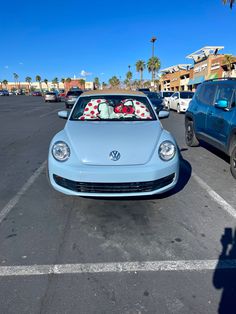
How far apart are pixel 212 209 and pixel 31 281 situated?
2559 millimetres

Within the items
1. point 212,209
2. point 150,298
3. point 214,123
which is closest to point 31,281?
point 150,298

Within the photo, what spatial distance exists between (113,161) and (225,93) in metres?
3.54

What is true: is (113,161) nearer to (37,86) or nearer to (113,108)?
(113,108)

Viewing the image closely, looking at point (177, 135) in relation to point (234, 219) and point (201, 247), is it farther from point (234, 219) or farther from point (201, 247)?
point (201, 247)

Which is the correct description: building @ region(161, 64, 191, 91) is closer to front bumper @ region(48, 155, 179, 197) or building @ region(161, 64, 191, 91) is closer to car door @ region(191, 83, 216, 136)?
car door @ region(191, 83, 216, 136)

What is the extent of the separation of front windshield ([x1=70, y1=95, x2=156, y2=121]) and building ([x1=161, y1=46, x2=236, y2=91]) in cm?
3073

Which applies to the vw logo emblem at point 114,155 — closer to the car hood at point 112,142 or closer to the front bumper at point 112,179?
the car hood at point 112,142

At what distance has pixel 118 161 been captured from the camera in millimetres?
3211

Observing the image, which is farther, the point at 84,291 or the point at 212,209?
the point at 212,209

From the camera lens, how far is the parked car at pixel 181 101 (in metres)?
17.2

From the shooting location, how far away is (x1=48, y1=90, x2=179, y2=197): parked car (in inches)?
123

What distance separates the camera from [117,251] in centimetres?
271

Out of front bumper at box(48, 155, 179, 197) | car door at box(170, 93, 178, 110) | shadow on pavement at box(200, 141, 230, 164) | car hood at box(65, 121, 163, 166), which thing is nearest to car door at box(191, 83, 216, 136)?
shadow on pavement at box(200, 141, 230, 164)

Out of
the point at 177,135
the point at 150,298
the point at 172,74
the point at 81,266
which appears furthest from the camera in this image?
the point at 172,74
